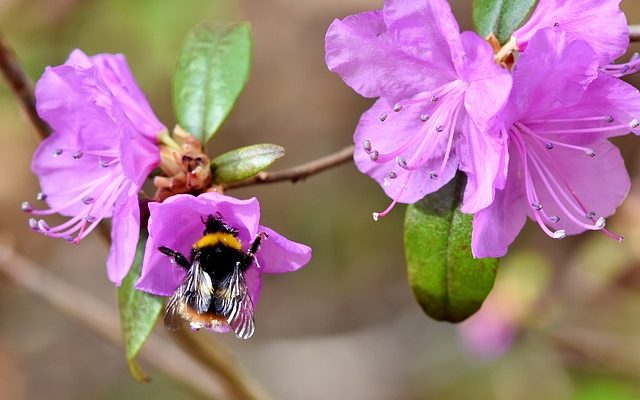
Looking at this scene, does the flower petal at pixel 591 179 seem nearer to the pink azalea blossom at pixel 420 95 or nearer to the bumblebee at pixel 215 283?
the pink azalea blossom at pixel 420 95

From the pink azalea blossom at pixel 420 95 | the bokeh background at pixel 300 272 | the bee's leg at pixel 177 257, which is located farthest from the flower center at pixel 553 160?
the bokeh background at pixel 300 272

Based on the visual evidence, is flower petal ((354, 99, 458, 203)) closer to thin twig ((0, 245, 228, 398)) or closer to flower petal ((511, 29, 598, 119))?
flower petal ((511, 29, 598, 119))

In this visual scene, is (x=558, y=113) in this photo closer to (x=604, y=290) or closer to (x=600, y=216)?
(x=600, y=216)

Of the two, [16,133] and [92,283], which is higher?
[16,133]

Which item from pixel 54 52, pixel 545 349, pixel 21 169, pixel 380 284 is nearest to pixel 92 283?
pixel 21 169

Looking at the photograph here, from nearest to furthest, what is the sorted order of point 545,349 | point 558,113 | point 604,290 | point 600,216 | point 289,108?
1. point 558,113
2. point 600,216
3. point 545,349
4. point 604,290
5. point 289,108

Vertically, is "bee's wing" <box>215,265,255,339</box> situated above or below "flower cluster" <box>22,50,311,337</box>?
below

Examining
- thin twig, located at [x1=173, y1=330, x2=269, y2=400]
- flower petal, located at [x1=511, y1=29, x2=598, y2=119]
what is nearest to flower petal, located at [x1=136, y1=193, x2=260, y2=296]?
thin twig, located at [x1=173, y1=330, x2=269, y2=400]
